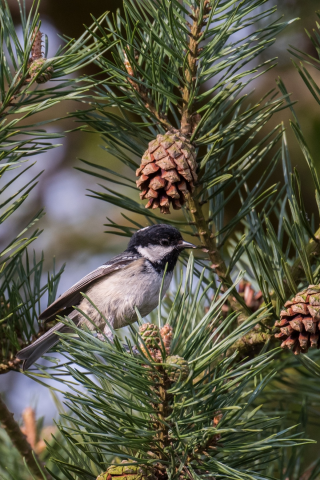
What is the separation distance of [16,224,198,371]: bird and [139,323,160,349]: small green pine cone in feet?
2.91

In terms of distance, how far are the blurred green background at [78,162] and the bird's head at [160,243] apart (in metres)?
1.14

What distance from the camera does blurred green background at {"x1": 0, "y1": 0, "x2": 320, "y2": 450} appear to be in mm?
3336

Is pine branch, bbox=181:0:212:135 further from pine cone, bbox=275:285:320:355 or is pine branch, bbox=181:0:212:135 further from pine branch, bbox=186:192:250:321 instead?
pine cone, bbox=275:285:320:355

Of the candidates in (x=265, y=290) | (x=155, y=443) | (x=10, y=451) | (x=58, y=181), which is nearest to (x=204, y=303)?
(x=265, y=290)

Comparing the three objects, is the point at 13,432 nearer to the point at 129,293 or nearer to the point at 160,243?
the point at 129,293

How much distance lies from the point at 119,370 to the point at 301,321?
1.41ft

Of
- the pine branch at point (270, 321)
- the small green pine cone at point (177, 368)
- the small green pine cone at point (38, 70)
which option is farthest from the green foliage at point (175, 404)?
the small green pine cone at point (38, 70)

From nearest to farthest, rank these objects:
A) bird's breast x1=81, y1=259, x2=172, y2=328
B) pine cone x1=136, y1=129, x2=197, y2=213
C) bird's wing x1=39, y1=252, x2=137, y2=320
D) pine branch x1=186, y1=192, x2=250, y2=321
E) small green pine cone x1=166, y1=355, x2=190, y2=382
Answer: small green pine cone x1=166, y1=355, x2=190, y2=382
pine cone x1=136, y1=129, x2=197, y2=213
pine branch x1=186, y1=192, x2=250, y2=321
bird's wing x1=39, y1=252, x2=137, y2=320
bird's breast x1=81, y1=259, x2=172, y2=328

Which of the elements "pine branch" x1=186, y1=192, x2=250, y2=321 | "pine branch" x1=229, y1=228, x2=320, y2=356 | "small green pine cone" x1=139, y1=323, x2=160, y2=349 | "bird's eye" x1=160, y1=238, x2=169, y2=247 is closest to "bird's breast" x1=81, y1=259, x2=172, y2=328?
"bird's eye" x1=160, y1=238, x2=169, y2=247

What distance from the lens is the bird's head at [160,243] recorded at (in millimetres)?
2234

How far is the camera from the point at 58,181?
4.65 meters

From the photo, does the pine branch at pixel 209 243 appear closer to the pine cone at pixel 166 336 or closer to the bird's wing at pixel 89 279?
the pine cone at pixel 166 336

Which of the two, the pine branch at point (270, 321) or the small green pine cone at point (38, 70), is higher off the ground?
the small green pine cone at point (38, 70)

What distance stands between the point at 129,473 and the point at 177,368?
0.82ft
